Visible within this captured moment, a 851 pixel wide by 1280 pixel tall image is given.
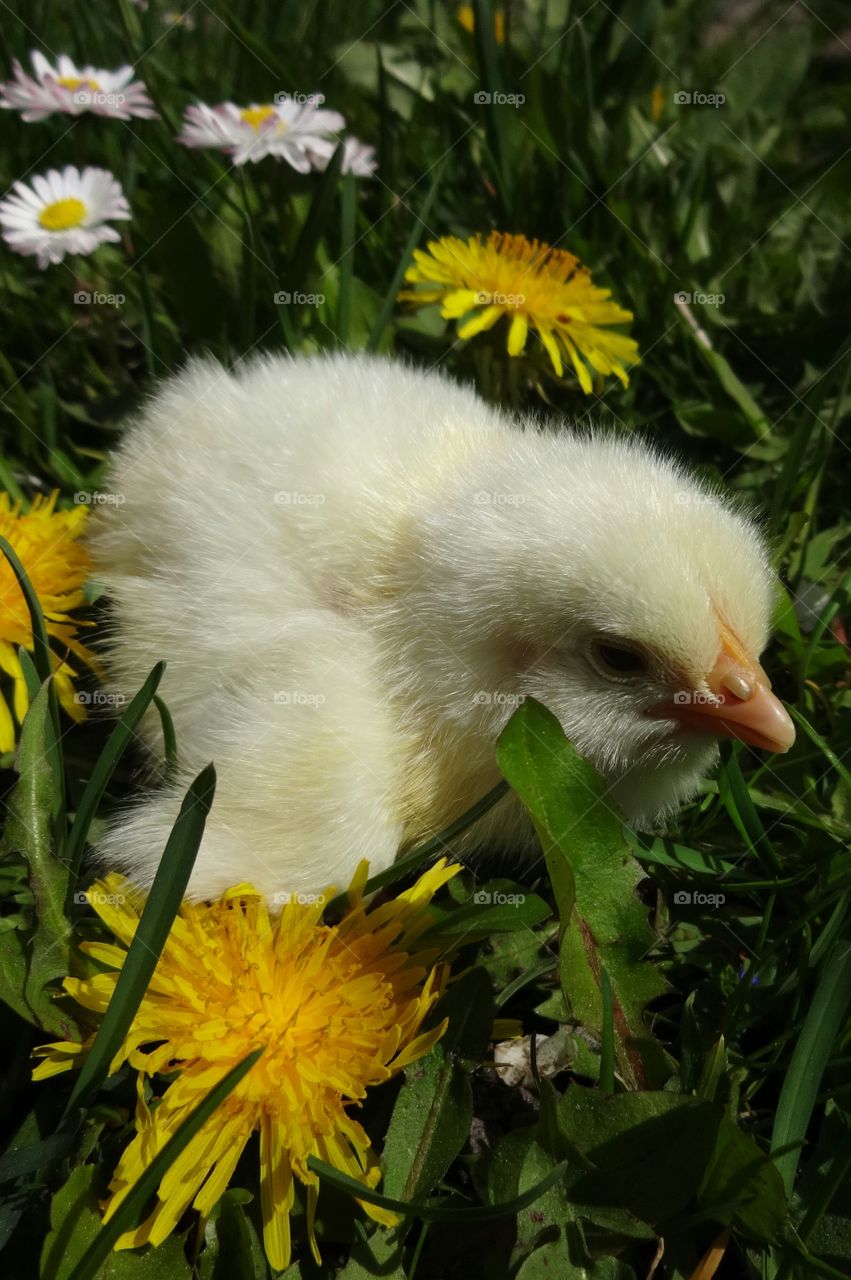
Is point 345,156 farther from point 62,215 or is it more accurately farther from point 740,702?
point 740,702

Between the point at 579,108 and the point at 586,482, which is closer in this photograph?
the point at 586,482

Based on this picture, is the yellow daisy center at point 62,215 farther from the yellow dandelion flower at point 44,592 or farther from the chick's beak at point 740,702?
the chick's beak at point 740,702

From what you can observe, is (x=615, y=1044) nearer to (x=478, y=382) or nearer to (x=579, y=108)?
(x=478, y=382)

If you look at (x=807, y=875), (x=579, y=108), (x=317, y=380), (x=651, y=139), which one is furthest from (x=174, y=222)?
(x=807, y=875)

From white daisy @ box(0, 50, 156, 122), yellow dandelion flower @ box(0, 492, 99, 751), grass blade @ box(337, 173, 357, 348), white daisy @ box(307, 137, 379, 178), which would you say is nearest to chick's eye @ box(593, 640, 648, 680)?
yellow dandelion flower @ box(0, 492, 99, 751)

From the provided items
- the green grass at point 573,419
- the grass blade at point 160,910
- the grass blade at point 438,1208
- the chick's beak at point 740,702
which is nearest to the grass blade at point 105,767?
the green grass at point 573,419

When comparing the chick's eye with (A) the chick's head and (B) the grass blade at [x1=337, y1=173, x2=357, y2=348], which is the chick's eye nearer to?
(A) the chick's head
